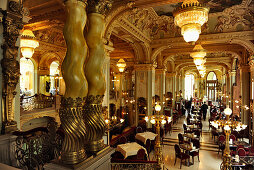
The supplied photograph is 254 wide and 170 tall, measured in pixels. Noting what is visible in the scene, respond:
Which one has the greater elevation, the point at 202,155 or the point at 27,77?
the point at 27,77

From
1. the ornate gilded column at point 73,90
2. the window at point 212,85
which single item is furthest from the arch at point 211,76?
the ornate gilded column at point 73,90

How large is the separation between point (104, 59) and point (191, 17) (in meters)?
2.76

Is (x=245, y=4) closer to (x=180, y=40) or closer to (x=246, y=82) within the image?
(x=180, y=40)

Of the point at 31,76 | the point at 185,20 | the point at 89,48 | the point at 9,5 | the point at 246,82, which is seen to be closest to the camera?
the point at 89,48

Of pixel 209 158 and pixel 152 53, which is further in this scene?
pixel 152 53

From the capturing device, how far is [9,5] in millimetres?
3275

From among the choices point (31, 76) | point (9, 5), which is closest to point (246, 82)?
point (9, 5)

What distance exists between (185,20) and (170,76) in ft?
49.5

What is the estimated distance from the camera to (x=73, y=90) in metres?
1.95

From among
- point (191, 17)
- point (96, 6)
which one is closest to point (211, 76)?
point (191, 17)

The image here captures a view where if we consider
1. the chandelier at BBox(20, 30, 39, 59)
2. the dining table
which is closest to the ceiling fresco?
the chandelier at BBox(20, 30, 39, 59)

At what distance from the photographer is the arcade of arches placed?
6.64 feet

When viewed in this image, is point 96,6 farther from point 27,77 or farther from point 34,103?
point 27,77

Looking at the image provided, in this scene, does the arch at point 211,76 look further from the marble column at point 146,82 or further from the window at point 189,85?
the marble column at point 146,82
